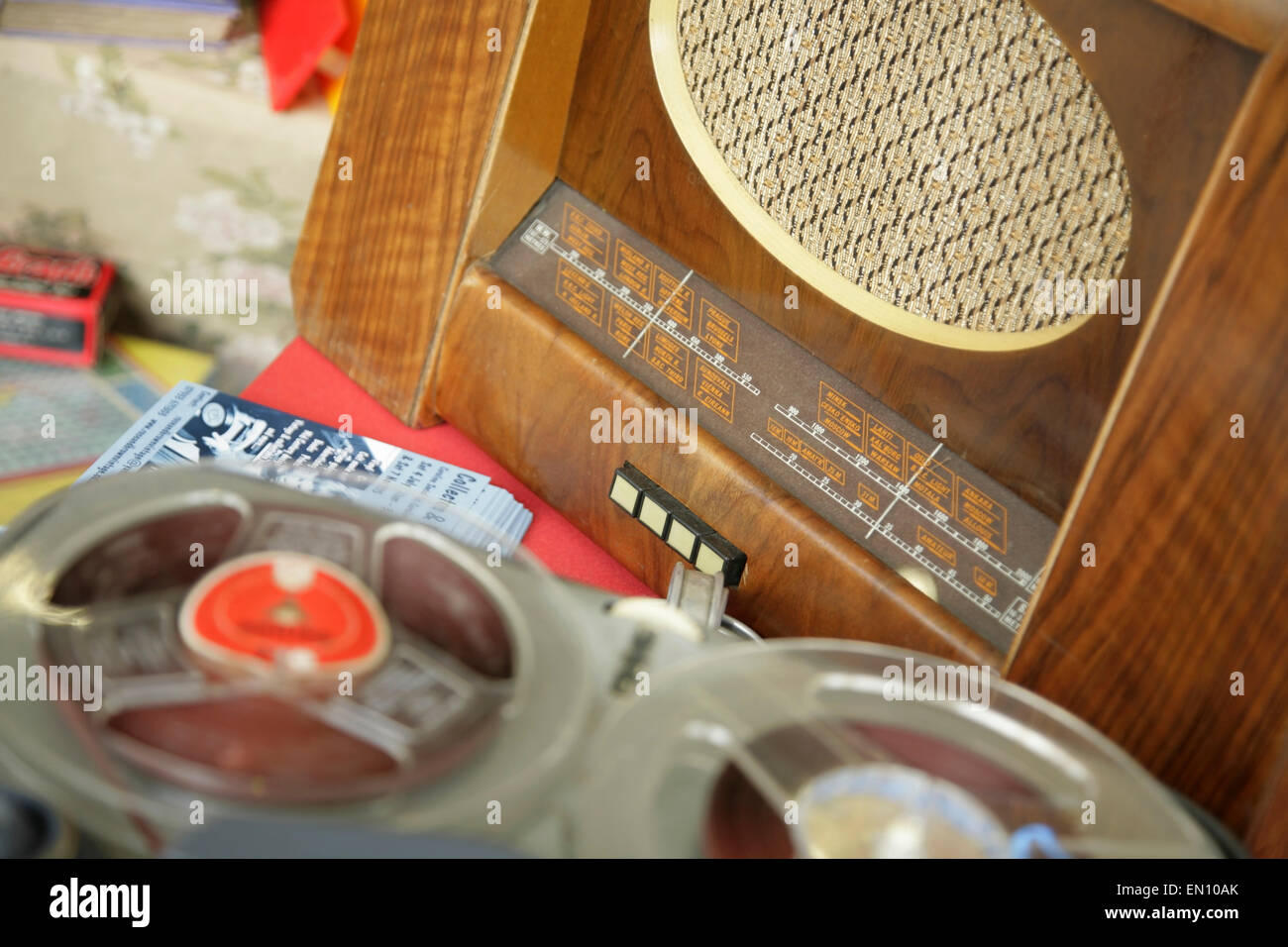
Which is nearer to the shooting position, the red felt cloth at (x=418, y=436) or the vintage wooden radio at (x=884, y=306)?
the vintage wooden radio at (x=884, y=306)

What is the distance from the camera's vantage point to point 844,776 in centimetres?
50

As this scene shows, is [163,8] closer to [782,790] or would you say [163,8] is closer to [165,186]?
[165,186]

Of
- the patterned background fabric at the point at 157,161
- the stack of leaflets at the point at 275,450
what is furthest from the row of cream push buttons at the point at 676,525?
the patterned background fabric at the point at 157,161

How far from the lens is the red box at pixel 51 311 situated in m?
1.96

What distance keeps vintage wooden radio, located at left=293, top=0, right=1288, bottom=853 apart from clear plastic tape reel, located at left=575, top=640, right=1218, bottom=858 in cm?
14

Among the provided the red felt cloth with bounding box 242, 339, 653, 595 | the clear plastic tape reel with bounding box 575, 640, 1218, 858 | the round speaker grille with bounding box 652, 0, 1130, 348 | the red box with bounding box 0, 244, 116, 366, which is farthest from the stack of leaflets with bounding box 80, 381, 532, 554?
the red box with bounding box 0, 244, 116, 366

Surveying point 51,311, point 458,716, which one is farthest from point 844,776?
point 51,311

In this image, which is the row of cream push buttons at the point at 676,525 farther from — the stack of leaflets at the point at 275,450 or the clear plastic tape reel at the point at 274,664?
the clear plastic tape reel at the point at 274,664

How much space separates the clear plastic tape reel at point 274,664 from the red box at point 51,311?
159 centimetres

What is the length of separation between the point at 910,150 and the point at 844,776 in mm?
474

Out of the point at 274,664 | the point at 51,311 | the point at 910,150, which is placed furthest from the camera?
the point at 51,311

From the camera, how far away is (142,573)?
55cm

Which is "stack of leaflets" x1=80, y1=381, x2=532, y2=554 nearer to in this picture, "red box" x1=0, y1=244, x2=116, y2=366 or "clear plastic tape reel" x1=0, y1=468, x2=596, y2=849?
"clear plastic tape reel" x1=0, y1=468, x2=596, y2=849

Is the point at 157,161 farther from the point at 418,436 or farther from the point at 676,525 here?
the point at 676,525
